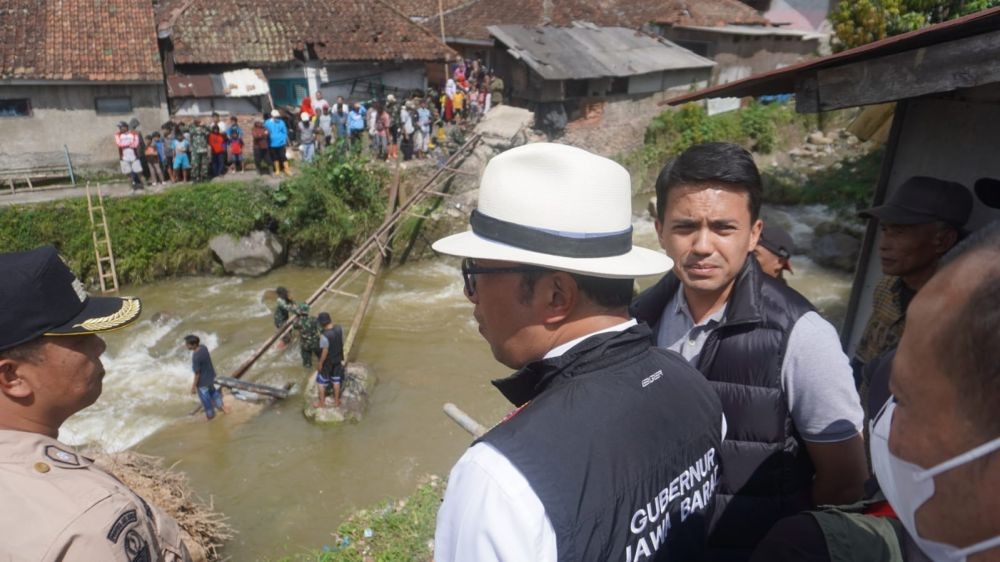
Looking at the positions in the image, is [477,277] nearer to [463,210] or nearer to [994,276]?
[994,276]

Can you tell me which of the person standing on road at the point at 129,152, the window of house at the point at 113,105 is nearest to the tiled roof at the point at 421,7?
the window of house at the point at 113,105

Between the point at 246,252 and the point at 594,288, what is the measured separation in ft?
46.9

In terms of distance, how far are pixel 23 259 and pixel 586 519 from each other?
6.83 ft

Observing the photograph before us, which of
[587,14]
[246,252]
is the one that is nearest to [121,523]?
[246,252]

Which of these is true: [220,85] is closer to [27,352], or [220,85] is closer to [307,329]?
[307,329]

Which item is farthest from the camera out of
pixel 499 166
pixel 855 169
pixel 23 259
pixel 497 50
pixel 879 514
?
pixel 497 50

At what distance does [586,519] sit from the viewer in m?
1.40

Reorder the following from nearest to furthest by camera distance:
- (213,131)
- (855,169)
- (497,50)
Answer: (213,131), (855,169), (497,50)

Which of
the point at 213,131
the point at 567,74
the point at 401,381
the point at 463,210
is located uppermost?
the point at 567,74

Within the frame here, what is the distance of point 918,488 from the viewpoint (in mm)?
1082

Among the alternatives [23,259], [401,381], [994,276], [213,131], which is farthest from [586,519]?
[213,131]

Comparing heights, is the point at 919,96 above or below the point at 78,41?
below

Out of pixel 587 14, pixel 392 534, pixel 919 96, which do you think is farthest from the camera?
pixel 587 14

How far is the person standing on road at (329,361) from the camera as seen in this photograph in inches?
360
